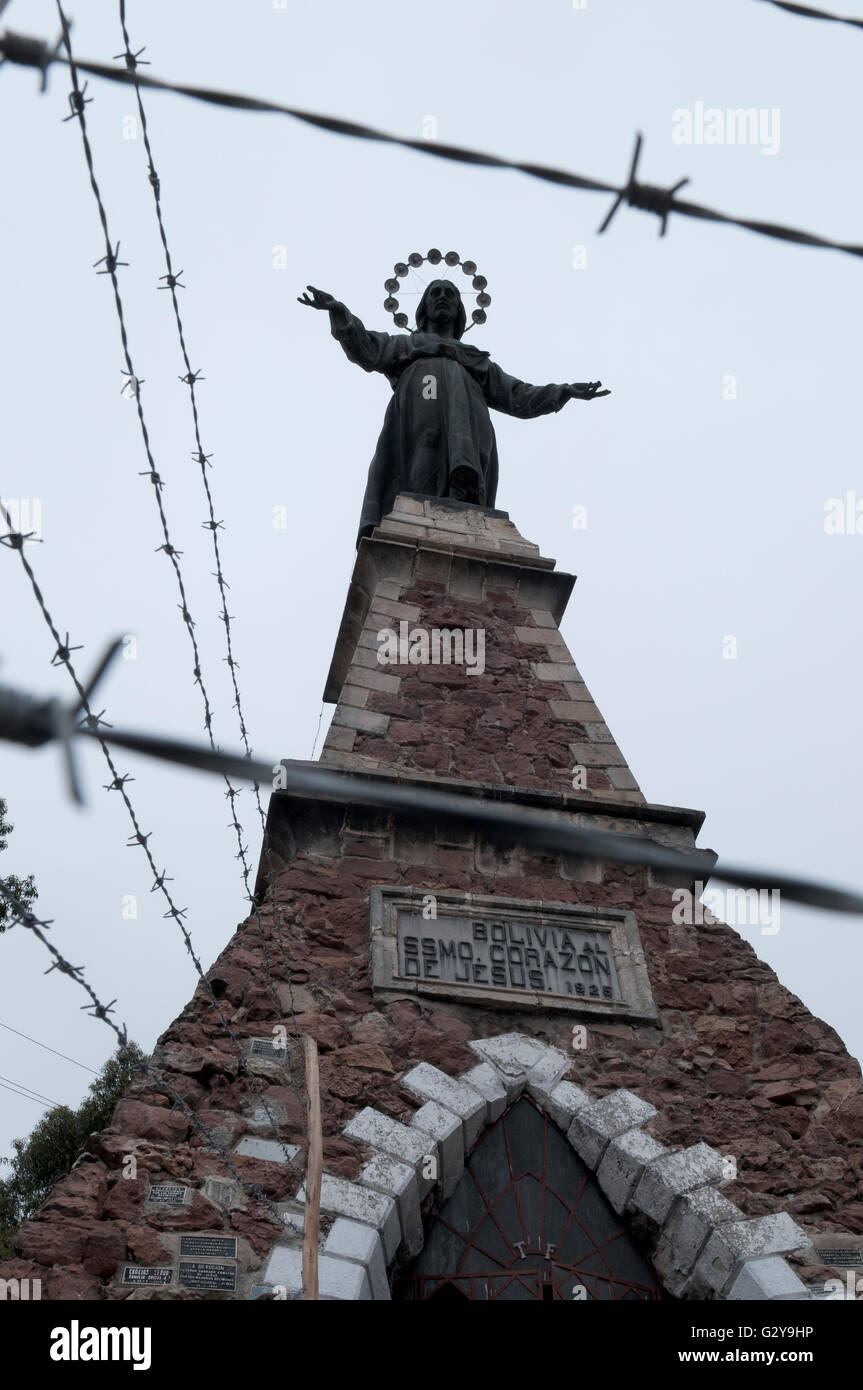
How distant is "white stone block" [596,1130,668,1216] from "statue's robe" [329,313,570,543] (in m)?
5.65

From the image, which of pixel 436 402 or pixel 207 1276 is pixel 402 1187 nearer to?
pixel 207 1276

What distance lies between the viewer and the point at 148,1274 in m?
5.43

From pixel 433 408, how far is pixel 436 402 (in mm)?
58

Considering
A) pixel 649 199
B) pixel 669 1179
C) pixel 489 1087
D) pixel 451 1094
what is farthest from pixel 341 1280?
pixel 649 199

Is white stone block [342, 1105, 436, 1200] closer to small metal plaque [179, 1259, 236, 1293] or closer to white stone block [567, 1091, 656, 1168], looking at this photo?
white stone block [567, 1091, 656, 1168]

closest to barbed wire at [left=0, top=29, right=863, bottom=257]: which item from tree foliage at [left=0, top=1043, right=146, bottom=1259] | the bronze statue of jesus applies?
the bronze statue of jesus

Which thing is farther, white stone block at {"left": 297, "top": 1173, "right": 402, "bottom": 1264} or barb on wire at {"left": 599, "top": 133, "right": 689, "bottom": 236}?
white stone block at {"left": 297, "top": 1173, "right": 402, "bottom": 1264}

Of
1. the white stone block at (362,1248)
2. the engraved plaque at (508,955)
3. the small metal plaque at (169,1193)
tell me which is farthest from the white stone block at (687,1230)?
the small metal plaque at (169,1193)

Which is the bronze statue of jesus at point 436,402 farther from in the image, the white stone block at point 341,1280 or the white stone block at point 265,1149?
the white stone block at point 341,1280

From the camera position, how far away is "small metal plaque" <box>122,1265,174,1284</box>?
17.7 feet

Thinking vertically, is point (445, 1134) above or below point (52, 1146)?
below

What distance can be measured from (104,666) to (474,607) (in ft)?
24.1

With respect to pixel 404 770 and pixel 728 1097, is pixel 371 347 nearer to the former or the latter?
pixel 404 770

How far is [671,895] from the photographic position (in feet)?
25.7
